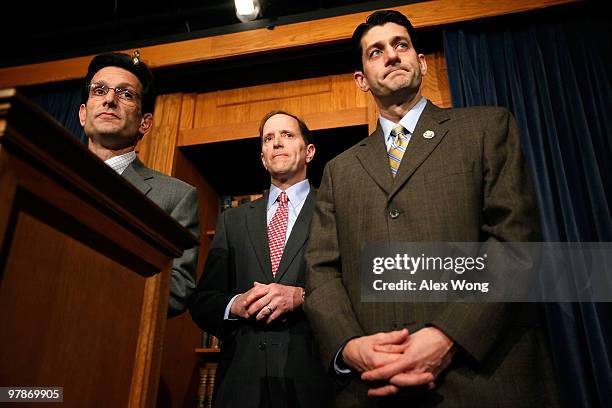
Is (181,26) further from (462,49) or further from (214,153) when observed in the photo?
(462,49)

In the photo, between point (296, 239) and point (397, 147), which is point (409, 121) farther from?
point (296, 239)

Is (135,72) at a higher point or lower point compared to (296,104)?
lower

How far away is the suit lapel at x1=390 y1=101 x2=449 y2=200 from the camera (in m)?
1.33

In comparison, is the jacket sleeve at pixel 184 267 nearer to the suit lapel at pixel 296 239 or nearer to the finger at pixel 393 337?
the suit lapel at pixel 296 239

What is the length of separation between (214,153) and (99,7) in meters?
1.55

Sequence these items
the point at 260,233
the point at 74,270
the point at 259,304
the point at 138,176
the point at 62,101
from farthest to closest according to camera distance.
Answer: the point at 62,101, the point at 260,233, the point at 138,176, the point at 259,304, the point at 74,270

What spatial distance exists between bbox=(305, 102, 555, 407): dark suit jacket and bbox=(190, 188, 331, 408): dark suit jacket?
364mm

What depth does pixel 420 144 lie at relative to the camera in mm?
1385

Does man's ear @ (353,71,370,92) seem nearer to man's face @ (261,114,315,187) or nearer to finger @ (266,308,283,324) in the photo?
man's face @ (261,114,315,187)

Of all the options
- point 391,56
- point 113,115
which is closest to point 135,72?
point 113,115

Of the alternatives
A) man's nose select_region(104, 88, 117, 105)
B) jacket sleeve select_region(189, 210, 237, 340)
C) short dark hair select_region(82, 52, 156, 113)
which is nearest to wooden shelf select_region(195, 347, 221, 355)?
jacket sleeve select_region(189, 210, 237, 340)

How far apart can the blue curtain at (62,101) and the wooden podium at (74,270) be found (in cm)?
Answer: 247

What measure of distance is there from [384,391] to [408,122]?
0.78 metres

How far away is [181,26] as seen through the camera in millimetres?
3715
